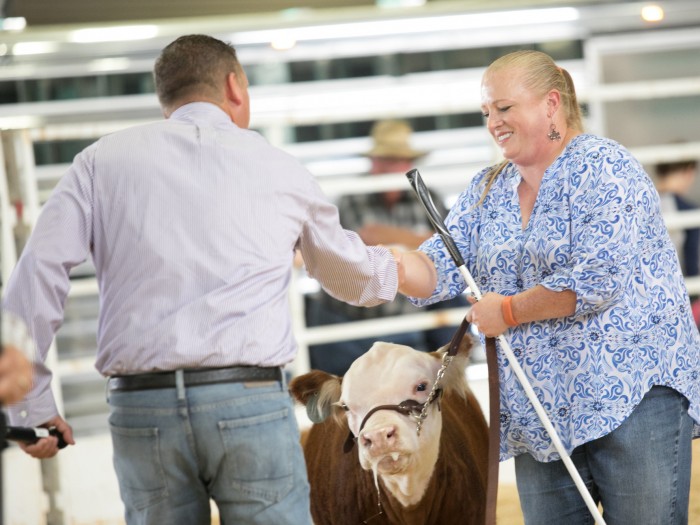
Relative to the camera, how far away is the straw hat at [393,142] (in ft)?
14.5

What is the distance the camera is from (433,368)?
90.3 inches

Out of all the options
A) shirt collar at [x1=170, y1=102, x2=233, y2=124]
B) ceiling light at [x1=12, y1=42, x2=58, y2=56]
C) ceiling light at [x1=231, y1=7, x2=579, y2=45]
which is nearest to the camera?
shirt collar at [x1=170, y1=102, x2=233, y2=124]

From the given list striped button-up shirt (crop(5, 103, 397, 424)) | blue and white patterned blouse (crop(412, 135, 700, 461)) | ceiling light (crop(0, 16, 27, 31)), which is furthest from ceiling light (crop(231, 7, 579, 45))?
striped button-up shirt (crop(5, 103, 397, 424))

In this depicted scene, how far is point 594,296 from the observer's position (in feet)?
6.20

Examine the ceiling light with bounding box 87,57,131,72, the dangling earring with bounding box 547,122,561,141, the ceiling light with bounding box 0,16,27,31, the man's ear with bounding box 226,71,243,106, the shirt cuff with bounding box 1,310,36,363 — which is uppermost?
the ceiling light with bounding box 0,16,27,31

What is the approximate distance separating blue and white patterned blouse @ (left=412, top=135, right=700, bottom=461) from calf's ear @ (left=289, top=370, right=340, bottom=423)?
0.43m

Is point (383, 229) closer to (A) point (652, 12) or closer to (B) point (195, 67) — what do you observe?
(B) point (195, 67)

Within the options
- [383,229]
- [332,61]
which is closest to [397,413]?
[383,229]

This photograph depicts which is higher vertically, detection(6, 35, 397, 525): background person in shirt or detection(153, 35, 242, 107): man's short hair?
detection(153, 35, 242, 107): man's short hair

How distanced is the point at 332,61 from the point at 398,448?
201 inches

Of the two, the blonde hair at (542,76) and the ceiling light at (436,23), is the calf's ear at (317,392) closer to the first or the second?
the blonde hair at (542,76)

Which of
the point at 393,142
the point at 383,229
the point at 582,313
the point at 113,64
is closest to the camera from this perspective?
the point at 582,313

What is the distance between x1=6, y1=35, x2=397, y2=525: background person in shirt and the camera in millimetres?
1687

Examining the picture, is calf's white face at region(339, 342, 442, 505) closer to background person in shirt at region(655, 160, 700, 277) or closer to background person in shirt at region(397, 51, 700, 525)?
background person in shirt at region(397, 51, 700, 525)
